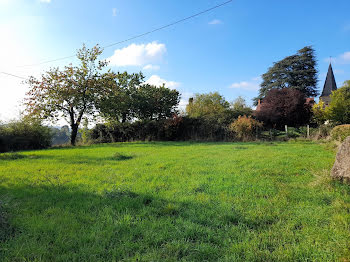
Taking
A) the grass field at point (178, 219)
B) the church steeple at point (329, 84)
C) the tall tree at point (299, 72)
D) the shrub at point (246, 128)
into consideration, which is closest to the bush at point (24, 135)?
the grass field at point (178, 219)

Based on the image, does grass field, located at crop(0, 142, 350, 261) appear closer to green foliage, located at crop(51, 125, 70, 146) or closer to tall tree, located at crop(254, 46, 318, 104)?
green foliage, located at crop(51, 125, 70, 146)

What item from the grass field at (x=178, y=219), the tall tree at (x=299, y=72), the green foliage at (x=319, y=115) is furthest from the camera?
the tall tree at (x=299, y=72)

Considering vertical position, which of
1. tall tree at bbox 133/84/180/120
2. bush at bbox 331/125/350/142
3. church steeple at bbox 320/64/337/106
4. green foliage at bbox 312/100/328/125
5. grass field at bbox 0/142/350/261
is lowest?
grass field at bbox 0/142/350/261

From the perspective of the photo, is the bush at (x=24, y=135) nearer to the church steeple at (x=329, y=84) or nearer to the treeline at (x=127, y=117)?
the treeline at (x=127, y=117)

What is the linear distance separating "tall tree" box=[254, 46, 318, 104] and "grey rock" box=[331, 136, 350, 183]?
105ft

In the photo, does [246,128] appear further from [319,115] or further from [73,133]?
[73,133]

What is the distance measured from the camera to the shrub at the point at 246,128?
14.6 m

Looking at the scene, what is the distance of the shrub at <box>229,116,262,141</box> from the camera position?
47.9ft

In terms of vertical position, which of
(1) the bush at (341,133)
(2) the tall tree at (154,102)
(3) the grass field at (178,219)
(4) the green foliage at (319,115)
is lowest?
(3) the grass field at (178,219)

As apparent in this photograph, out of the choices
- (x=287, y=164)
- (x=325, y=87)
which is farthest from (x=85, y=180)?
(x=325, y=87)

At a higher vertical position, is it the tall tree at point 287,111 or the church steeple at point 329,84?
the church steeple at point 329,84

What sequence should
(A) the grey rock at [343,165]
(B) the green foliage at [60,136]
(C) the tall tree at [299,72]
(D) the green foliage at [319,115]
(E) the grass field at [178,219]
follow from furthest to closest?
(C) the tall tree at [299,72], (D) the green foliage at [319,115], (B) the green foliage at [60,136], (A) the grey rock at [343,165], (E) the grass field at [178,219]

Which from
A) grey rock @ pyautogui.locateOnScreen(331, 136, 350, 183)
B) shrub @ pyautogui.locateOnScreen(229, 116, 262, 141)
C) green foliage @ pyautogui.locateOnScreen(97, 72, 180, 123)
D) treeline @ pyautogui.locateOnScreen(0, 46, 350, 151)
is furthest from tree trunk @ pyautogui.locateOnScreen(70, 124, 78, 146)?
grey rock @ pyautogui.locateOnScreen(331, 136, 350, 183)

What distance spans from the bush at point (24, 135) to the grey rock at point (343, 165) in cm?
1642
